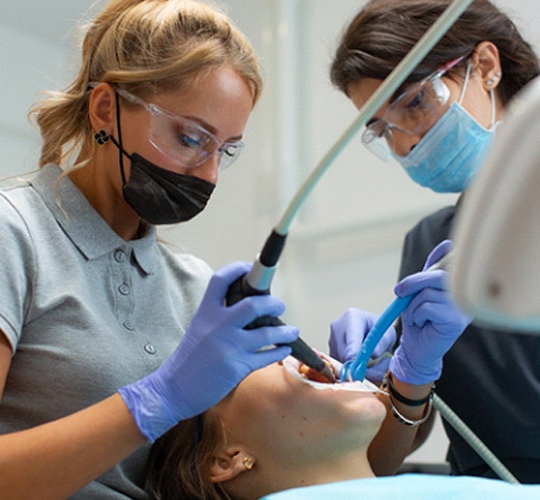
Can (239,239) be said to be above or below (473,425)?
below

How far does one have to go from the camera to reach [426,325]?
1713mm

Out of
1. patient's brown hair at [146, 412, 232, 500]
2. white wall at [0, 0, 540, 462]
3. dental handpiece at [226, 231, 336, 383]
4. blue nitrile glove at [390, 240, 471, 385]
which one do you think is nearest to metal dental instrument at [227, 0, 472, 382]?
dental handpiece at [226, 231, 336, 383]

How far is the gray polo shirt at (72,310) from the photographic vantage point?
62.1 inches

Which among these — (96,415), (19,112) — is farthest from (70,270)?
(19,112)

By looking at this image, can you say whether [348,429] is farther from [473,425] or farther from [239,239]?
[239,239]

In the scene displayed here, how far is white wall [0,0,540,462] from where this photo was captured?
3.21 m

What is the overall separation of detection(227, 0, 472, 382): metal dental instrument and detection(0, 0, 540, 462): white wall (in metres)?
1.77

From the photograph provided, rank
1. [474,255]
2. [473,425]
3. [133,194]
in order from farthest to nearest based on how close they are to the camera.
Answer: [473,425]
[133,194]
[474,255]

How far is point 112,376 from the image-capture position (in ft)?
5.37

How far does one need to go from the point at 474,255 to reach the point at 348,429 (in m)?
0.93

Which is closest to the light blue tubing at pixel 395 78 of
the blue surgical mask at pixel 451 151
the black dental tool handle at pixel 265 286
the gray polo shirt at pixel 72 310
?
the black dental tool handle at pixel 265 286

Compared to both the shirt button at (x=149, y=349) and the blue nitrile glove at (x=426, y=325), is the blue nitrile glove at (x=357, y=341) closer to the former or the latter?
the blue nitrile glove at (x=426, y=325)

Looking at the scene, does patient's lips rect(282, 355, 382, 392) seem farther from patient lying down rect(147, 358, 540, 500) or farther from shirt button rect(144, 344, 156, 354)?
shirt button rect(144, 344, 156, 354)

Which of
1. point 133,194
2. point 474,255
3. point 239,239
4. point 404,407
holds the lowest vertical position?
point 239,239
